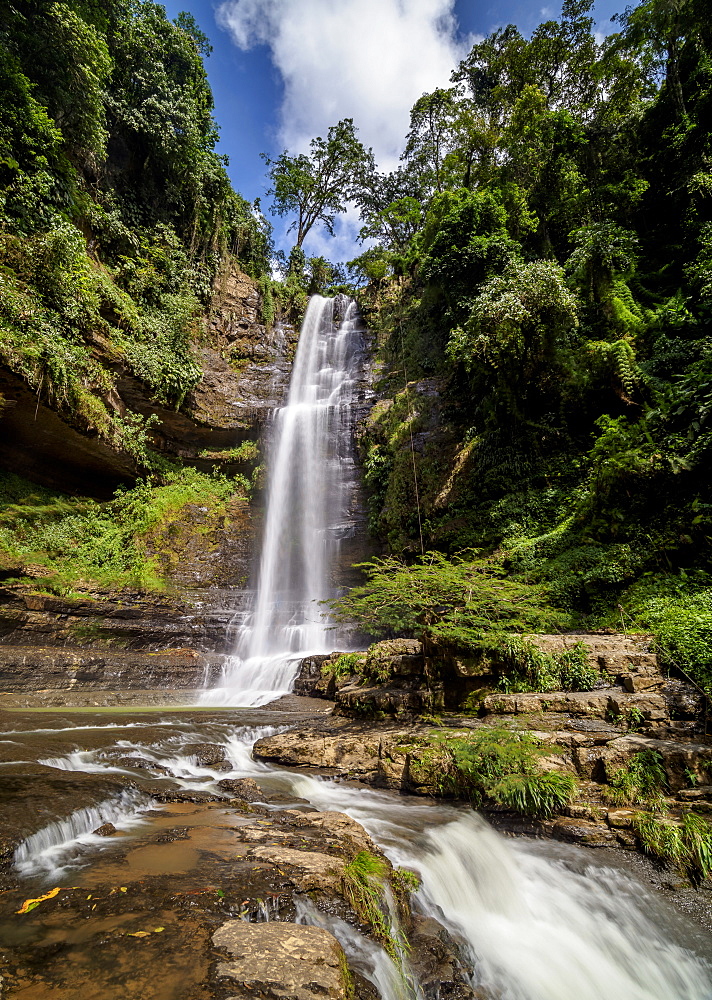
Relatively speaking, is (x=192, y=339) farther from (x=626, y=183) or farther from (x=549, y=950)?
(x=549, y=950)

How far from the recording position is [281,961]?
1.96 meters

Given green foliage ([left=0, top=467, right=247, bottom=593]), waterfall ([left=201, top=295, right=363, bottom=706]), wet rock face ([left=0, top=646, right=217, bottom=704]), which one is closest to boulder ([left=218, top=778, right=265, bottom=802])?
waterfall ([left=201, top=295, right=363, bottom=706])

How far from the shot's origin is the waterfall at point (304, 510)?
511 inches

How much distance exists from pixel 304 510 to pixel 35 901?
50.2 ft

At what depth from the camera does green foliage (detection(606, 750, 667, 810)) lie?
4.43m

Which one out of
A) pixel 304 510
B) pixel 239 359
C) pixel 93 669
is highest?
pixel 239 359

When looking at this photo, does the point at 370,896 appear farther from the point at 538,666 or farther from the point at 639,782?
the point at 538,666

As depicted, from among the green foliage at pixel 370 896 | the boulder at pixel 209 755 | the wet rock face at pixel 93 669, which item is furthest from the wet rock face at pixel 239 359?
the green foliage at pixel 370 896

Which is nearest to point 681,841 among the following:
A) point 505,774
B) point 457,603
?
point 505,774

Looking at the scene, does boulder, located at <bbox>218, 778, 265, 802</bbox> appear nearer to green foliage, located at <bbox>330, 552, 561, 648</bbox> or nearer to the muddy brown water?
the muddy brown water

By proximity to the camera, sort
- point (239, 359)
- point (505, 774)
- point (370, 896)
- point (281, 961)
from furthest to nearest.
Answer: point (239, 359), point (505, 774), point (370, 896), point (281, 961)

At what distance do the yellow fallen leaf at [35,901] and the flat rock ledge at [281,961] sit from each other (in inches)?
40.5

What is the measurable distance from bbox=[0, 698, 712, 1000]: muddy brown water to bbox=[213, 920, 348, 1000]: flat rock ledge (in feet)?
→ 0.29

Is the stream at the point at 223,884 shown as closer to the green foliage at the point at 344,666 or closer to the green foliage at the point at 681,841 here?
the green foliage at the point at 681,841
